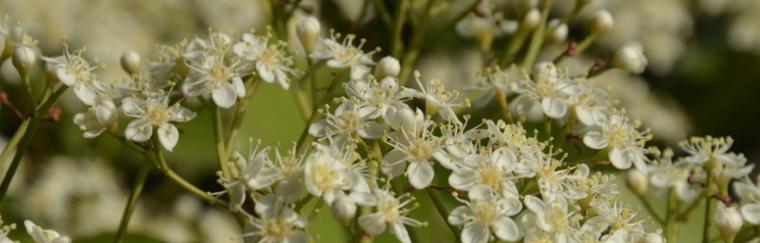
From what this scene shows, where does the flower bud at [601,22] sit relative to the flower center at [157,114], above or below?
below

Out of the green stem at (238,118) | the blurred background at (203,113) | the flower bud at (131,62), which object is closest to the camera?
the green stem at (238,118)

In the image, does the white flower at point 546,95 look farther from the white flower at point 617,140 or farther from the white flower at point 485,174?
the white flower at point 485,174

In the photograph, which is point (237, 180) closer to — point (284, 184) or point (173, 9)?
point (284, 184)

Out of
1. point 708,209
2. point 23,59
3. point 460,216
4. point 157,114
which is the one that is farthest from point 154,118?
point 708,209

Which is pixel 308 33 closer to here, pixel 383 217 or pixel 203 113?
pixel 383 217

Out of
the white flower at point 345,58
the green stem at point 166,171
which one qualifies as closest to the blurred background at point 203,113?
the white flower at point 345,58

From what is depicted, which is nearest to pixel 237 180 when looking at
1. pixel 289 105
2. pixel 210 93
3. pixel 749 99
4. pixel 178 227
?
pixel 210 93
